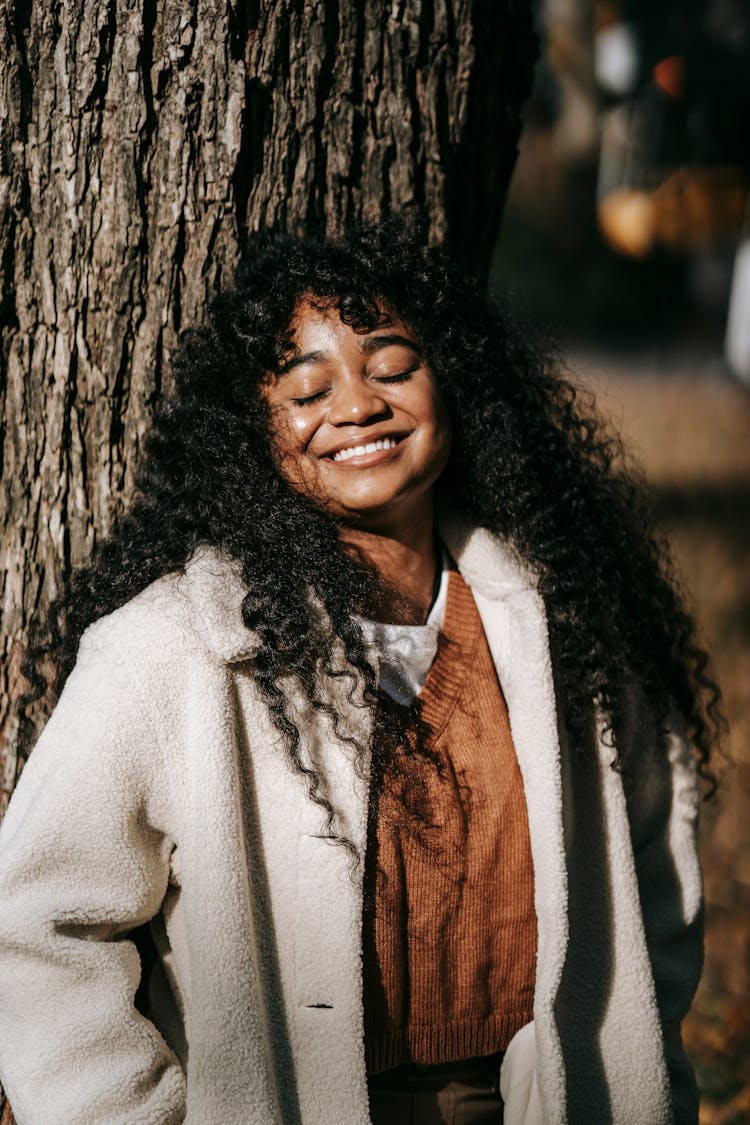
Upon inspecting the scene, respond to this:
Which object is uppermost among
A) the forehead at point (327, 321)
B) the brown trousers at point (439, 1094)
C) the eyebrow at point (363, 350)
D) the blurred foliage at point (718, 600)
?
the forehead at point (327, 321)

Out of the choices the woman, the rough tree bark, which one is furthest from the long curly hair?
the rough tree bark

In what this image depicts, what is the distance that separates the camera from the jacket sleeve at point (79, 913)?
66.0 inches

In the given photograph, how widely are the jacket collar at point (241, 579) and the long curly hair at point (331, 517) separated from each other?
3 centimetres

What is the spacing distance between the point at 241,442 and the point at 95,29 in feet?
2.74

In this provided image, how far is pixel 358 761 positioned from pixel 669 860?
2.87 feet

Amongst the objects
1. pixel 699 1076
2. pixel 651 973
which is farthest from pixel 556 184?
pixel 651 973

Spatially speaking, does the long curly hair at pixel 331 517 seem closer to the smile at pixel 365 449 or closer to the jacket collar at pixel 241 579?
the jacket collar at pixel 241 579

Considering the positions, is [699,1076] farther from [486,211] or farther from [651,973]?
[486,211]

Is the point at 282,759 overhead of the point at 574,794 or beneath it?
overhead

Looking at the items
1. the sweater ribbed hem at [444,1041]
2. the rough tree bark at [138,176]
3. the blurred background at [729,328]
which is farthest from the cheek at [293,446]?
the sweater ribbed hem at [444,1041]

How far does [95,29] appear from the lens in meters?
2.02

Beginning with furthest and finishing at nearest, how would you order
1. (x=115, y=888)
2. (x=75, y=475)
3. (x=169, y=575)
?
(x=75, y=475) → (x=169, y=575) → (x=115, y=888)

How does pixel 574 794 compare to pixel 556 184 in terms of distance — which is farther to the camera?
pixel 556 184

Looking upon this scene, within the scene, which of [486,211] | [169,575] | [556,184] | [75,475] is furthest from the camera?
[556,184]
